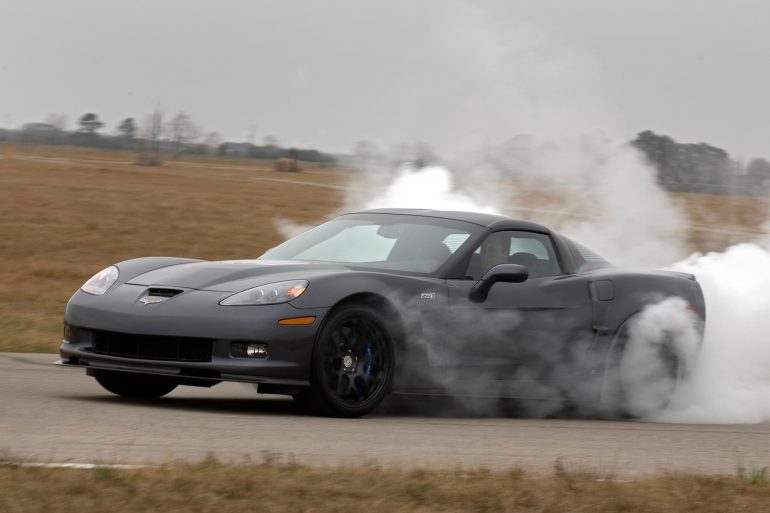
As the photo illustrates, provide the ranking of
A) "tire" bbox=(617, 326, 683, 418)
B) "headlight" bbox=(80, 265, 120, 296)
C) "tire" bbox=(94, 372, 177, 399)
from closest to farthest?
"headlight" bbox=(80, 265, 120, 296)
"tire" bbox=(94, 372, 177, 399)
"tire" bbox=(617, 326, 683, 418)

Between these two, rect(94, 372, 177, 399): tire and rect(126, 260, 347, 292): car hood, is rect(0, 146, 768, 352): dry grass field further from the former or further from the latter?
rect(126, 260, 347, 292): car hood

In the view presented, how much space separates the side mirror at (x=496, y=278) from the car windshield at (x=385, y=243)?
28 centimetres

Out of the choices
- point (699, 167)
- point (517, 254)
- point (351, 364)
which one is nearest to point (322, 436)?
point (351, 364)

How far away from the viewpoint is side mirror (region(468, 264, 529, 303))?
7824 mm

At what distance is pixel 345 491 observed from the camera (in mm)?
4672

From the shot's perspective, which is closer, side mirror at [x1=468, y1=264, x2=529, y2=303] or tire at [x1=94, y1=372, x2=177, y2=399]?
side mirror at [x1=468, y1=264, x2=529, y2=303]

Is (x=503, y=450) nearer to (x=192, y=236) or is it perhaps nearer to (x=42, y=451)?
(x=42, y=451)

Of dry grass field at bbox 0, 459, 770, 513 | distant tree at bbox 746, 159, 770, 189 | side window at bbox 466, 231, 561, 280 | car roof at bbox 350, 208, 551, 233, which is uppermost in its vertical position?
distant tree at bbox 746, 159, 770, 189

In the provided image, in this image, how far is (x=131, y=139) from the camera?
187 feet

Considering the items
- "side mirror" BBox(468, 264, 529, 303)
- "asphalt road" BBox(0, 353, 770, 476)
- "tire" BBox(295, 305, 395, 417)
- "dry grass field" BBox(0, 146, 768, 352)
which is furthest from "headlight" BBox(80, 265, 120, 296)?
"dry grass field" BBox(0, 146, 768, 352)

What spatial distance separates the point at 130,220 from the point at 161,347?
1824 centimetres

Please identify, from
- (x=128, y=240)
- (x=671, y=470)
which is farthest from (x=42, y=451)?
(x=128, y=240)

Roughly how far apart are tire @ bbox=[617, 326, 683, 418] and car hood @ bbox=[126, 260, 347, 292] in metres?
2.19

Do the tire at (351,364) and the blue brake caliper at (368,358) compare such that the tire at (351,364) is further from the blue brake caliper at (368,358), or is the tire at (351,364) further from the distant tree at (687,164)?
the distant tree at (687,164)
